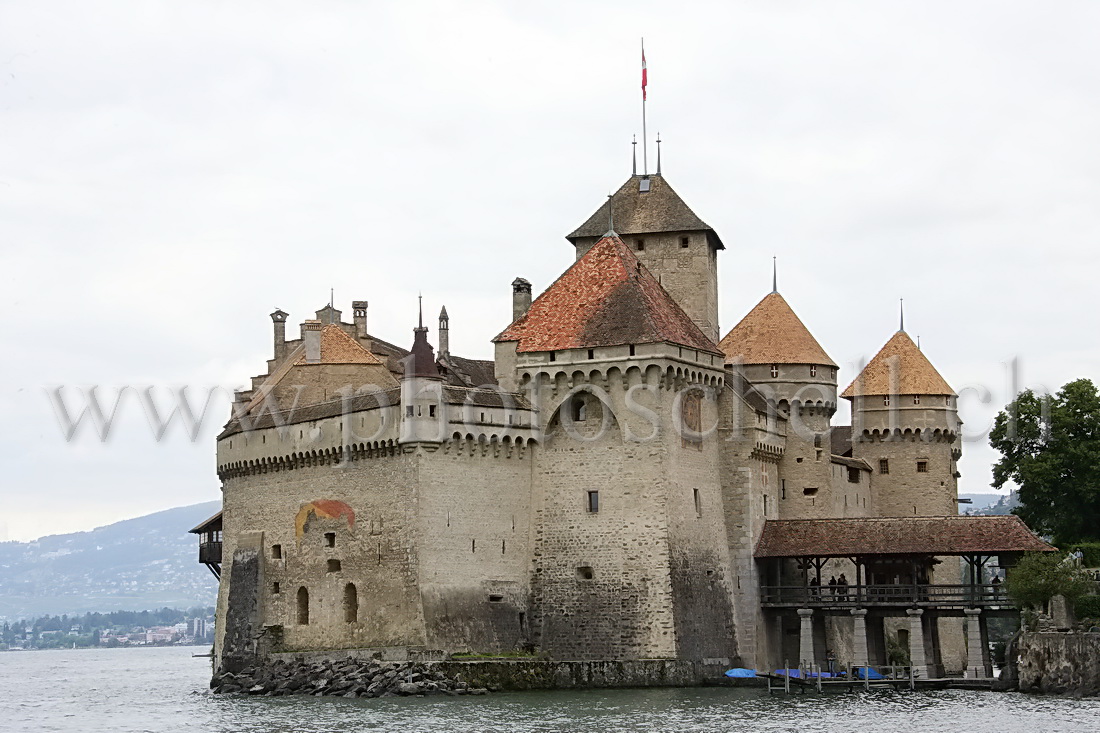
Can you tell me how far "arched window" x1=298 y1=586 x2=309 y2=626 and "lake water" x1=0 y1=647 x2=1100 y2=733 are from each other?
3138 mm

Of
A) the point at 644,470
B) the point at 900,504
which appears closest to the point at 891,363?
the point at 900,504

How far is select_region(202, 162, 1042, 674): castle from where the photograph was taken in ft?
173

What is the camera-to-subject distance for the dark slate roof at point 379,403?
53281 millimetres

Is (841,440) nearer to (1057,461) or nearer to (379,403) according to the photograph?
(1057,461)

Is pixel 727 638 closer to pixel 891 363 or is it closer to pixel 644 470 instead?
pixel 644 470

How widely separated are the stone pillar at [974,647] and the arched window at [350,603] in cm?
1768

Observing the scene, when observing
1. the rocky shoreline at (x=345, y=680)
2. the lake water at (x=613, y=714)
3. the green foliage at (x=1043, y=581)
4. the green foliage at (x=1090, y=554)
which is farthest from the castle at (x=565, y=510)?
the green foliage at (x=1090, y=554)

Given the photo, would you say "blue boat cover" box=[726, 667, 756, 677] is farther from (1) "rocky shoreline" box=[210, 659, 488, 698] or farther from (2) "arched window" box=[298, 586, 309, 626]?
(2) "arched window" box=[298, 586, 309, 626]

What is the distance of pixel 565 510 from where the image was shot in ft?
178

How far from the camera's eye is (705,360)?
184 ft

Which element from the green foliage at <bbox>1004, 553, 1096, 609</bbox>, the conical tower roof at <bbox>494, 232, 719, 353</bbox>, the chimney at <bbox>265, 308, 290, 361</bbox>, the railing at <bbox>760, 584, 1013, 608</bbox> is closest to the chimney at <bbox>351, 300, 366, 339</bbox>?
the chimney at <bbox>265, 308, 290, 361</bbox>

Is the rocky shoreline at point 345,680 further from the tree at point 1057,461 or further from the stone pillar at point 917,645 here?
the tree at point 1057,461

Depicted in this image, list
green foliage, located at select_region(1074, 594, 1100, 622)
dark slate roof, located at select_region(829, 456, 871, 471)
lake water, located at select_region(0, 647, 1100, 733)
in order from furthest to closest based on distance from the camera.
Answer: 1. dark slate roof, located at select_region(829, 456, 871, 471)
2. green foliage, located at select_region(1074, 594, 1100, 622)
3. lake water, located at select_region(0, 647, 1100, 733)

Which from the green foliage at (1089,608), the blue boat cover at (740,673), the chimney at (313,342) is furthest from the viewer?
the chimney at (313,342)
